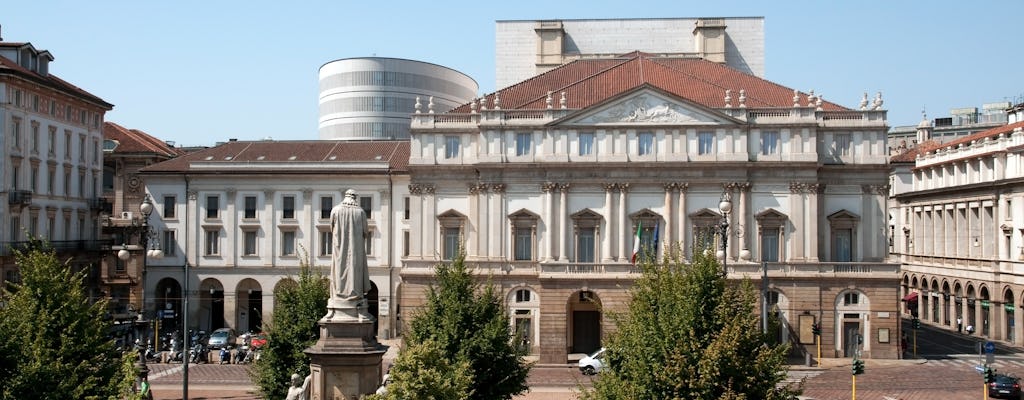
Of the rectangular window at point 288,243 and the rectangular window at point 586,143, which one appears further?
the rectangular window at point 288,243

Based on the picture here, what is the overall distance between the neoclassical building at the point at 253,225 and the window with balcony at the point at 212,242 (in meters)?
0.07

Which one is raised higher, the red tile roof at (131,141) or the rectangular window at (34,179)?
the red tile roof at (131,141)

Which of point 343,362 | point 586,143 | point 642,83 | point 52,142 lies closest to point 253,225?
point 52,142

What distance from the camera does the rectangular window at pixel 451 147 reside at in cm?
6059

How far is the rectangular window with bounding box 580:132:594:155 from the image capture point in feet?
192

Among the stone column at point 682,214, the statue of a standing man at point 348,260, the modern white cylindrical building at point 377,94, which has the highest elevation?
the modern white cylindrical building at point 377,94

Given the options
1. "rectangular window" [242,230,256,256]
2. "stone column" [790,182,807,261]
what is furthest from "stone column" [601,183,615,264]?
"rectangular window" [242,230,256,256]

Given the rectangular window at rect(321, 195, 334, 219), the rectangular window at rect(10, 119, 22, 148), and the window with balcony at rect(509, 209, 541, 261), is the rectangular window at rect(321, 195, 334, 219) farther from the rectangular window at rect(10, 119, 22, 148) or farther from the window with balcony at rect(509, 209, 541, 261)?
the rectangular window at rect(10, 119, 22, 148)

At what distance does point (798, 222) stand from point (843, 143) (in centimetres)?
570

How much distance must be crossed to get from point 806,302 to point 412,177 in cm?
2473

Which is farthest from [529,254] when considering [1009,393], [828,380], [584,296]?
[1009,393]

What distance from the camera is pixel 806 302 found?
56969 mm

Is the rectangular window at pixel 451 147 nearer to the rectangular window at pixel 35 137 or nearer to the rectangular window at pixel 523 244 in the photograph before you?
the rectangular window at pixel 523 244

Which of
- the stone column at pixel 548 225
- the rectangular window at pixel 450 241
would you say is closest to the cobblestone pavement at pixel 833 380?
the stone column at pixel 548 225
